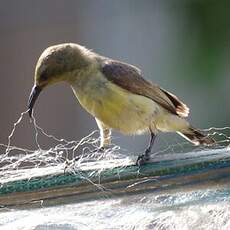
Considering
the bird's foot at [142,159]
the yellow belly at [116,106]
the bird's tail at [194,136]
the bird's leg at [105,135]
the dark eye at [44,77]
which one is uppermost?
the bird's foot at [142,159]

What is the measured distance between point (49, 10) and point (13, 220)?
8296mm

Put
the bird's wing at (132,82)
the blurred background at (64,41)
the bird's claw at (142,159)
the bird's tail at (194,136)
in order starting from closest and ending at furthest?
the bird's claw at (142,159) → the bird's wing at (132,82) → the bird's tail at (194,136) → the blurred background at (64,41)

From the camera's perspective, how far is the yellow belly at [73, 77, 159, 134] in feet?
14.5

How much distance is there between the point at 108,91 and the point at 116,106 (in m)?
0.08

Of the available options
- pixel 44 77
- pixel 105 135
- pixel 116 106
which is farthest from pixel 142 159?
pixel 105 135

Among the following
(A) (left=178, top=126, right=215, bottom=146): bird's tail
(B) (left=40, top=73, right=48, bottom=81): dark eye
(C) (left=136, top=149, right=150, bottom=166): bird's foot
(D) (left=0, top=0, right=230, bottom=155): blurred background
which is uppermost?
(C) (left=136, top=149, right=150, bottom=166): bird's foot

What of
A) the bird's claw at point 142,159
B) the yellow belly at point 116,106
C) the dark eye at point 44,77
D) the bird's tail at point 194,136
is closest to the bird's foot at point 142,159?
the bird's claw at point 142,159

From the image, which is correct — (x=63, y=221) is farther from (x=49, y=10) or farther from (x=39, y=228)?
(x=49, y=10)

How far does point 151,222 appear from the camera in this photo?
269 cm

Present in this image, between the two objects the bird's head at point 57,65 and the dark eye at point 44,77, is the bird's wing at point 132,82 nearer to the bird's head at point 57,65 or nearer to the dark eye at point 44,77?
the bird's head at point 57,65

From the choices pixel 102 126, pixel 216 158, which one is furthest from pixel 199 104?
pixel 216 158

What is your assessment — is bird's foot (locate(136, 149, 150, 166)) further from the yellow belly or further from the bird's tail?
the bird's tail

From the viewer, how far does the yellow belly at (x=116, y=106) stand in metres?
4.42

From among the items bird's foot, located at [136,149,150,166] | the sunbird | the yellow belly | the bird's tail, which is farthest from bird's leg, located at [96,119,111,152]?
bird's foot, located at [136,149,150,166]
